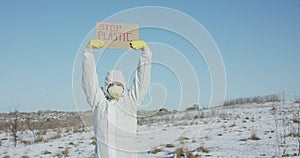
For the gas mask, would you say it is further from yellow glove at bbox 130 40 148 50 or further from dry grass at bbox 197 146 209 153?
dry grass at bbox 197 146 209 153

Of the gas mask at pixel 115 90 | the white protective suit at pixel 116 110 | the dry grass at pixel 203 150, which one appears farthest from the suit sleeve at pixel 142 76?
the dry grass at pixel 203 150

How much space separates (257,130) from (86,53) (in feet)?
24.5

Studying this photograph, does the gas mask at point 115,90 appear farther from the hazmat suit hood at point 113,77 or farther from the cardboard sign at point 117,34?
the cardboard sign at point 117,34

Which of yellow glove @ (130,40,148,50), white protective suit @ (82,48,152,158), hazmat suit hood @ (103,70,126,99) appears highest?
yellow glove @ (130,40,148,50)

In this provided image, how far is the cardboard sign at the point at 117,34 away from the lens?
3393 mm

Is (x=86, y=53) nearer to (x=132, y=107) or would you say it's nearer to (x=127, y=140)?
(x=132, y=107)

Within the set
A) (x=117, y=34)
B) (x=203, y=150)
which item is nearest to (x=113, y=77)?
(x=117, y=34)

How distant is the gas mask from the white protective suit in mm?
45

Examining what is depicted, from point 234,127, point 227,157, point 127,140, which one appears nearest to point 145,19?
point 127,140

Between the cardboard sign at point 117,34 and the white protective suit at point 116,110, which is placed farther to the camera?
the white protective suit at point 116,110

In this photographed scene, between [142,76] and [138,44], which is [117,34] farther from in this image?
[142,76]

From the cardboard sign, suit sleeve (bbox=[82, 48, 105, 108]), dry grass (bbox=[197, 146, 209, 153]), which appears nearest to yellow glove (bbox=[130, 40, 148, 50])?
the cardboard sign

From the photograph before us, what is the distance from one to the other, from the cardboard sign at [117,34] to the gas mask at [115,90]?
469 mm

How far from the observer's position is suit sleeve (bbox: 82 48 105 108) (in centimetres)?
352
